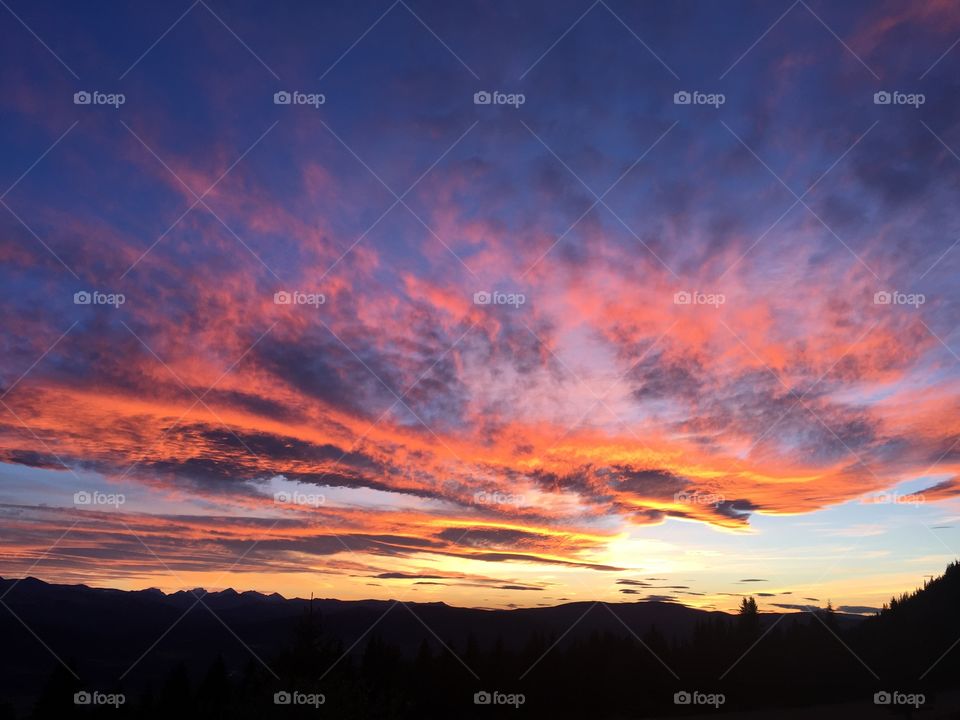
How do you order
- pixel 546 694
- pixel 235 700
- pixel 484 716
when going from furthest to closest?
pixel 546 694 < pixel 484 716 < pixel 235 700

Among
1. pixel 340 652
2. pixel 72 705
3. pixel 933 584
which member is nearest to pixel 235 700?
pixel 340 652

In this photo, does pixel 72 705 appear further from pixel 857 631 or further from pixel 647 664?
pixel 857 631

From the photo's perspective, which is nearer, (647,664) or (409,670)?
(409,670)

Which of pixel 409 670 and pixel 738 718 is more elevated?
pixel 409 670

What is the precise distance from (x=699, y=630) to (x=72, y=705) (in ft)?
288

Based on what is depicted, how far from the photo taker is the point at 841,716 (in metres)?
84.1

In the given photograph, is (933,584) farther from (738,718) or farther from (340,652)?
(340,652)

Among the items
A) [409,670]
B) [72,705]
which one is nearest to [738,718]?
[409,670]

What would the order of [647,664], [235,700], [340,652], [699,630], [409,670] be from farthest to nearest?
[699,630] → [647,664] → [409,670] → [340,652] → [235,700]

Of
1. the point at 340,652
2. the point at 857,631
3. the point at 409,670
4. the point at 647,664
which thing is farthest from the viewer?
the point at 857,631

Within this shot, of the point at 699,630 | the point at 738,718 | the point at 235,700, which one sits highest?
the point at 235,700

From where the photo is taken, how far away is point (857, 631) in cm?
11706

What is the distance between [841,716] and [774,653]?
54.5ft

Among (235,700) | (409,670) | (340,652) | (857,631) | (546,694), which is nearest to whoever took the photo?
(235,700)
